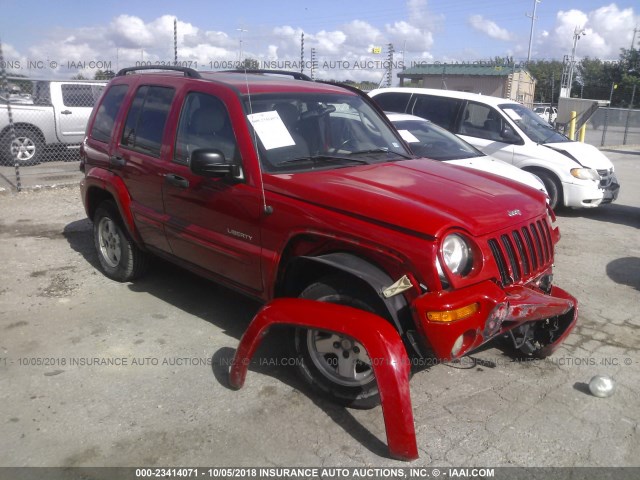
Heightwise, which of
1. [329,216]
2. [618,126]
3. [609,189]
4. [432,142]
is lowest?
[609,189]

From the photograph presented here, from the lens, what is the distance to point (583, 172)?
8.98 meters

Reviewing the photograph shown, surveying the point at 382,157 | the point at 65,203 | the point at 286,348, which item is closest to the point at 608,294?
the point at 382,157

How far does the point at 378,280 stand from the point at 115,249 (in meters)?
3.38

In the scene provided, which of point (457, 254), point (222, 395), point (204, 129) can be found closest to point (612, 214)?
point (457, 254)

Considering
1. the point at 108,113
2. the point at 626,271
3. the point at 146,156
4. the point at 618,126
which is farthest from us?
the point at 618,126

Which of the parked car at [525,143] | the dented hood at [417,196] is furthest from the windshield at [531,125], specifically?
the dented hood at [417,196]

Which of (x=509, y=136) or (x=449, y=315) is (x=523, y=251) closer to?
(x=449, y=315)

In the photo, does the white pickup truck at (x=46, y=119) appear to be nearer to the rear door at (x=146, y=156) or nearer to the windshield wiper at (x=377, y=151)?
the rear door at (x=146, y=156)

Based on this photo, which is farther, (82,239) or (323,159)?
(82,239)

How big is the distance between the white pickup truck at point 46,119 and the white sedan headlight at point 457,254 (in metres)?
11.0

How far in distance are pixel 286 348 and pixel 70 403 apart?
4.97 ft

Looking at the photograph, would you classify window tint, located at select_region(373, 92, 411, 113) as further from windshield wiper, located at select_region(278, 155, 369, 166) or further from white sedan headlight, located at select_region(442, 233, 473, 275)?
white sedan headlight, located at select_region(442, 233, 473, 275)

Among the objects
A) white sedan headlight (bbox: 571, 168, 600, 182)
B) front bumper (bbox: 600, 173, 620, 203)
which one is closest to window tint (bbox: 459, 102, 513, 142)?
white sedan headlight (bbox: 571, 168, 600, 182)

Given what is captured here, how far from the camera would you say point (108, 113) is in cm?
547
